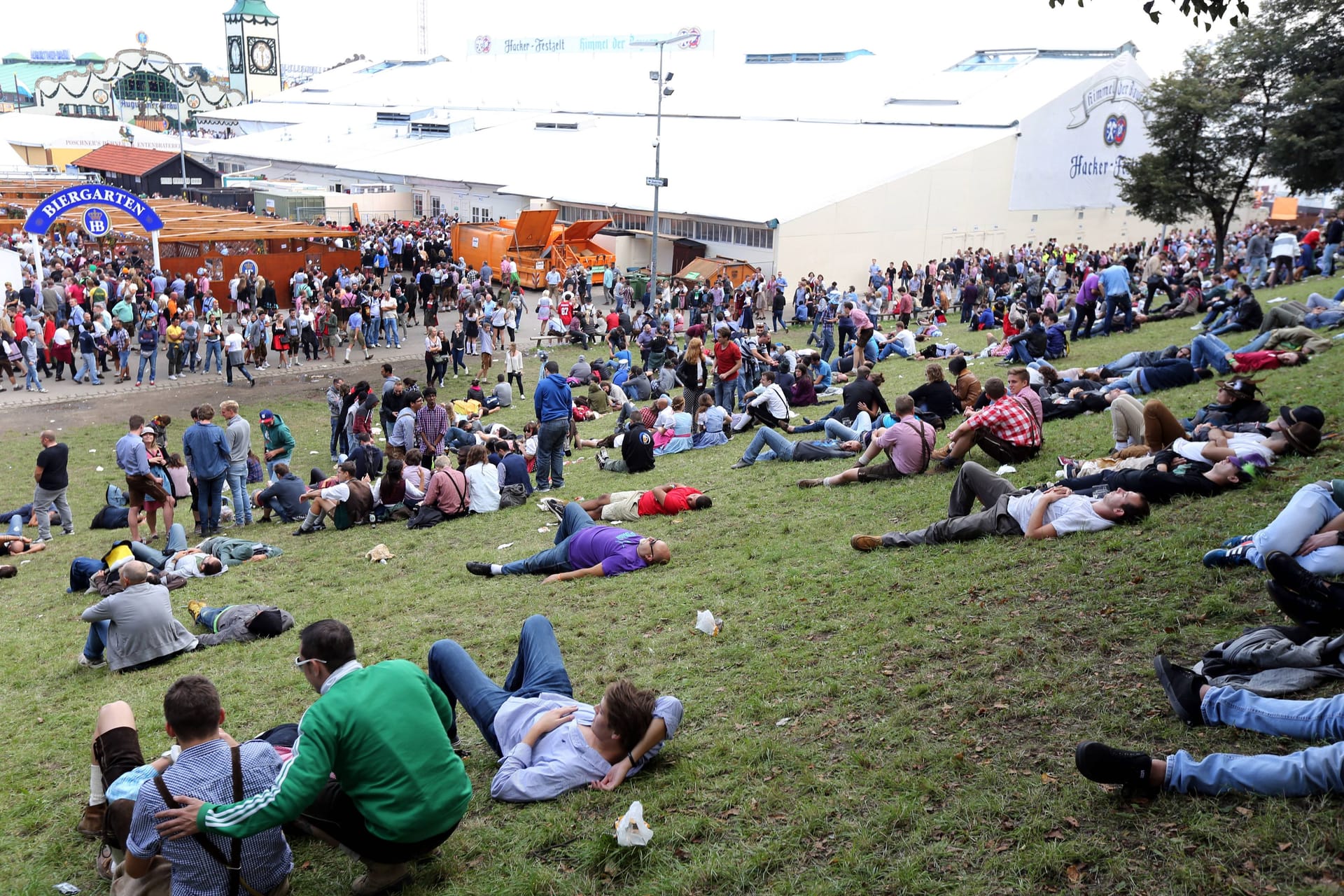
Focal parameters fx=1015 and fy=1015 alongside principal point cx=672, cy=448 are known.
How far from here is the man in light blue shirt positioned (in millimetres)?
19109

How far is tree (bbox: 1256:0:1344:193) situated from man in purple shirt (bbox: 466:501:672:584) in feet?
70.9

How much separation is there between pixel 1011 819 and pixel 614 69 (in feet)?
229

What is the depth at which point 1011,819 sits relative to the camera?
439 centimetres

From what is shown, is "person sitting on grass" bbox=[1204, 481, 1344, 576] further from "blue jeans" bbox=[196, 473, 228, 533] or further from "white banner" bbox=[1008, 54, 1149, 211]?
"white banner" bbox=[1008, 54, 1149, 211]

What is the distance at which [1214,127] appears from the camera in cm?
2664

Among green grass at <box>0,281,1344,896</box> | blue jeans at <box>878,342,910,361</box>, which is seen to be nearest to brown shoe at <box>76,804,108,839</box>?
green grass at <box>0,281,1344,896</box>

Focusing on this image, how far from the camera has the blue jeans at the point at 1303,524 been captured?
6127 mm

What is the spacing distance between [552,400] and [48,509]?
21.9ft

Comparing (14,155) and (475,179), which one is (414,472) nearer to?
(475,179)

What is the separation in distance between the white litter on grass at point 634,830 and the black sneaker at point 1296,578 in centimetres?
A: 361

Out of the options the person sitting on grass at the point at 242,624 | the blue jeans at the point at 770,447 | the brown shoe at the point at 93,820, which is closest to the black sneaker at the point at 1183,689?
the brown shoe at the point at 93,820

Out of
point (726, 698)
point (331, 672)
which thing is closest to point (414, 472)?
point (726, 698)

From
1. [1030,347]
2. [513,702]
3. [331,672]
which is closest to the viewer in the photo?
[331,672]

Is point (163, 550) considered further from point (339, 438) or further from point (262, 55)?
point (262, 55)
